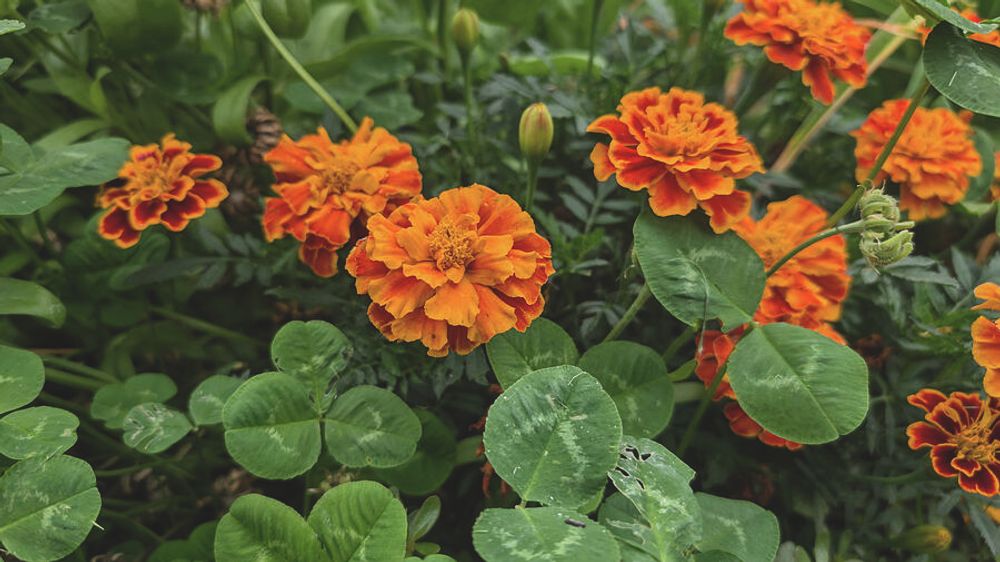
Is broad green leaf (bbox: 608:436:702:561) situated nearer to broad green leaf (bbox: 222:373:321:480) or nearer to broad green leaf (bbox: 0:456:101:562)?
broad green leaf (bbox: 222:373:321:480)

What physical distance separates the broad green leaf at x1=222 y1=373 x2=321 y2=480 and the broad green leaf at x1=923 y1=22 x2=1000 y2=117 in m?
0.66

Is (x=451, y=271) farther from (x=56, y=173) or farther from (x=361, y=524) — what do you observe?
(x=56, y=173)

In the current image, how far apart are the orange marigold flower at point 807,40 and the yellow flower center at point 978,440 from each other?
0.38m

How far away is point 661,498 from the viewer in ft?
2.14

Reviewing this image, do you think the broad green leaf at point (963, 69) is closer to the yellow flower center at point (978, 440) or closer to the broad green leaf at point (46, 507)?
the yellow flower center at point (978, 440)

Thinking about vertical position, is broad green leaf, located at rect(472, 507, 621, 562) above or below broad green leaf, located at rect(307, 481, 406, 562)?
above

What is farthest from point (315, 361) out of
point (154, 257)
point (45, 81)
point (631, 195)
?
point (45, 81)

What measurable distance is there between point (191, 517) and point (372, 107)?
58 cm

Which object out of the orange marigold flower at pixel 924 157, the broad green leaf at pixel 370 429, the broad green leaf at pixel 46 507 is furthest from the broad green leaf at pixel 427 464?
the orange marigold flower at pixel 924 157

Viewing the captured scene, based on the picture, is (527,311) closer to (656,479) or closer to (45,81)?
(656,479)

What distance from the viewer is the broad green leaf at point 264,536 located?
66 centimetres

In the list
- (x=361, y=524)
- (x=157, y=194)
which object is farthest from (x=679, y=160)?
(x=157, y=194)

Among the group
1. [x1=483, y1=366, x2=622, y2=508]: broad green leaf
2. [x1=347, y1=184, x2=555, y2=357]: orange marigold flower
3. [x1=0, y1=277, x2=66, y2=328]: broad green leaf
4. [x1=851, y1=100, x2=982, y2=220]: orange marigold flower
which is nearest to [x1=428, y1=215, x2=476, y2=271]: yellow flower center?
[x1=347, y1=184, x2=555, y2=357]: orange marigold flower

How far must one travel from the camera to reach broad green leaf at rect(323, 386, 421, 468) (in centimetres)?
75
